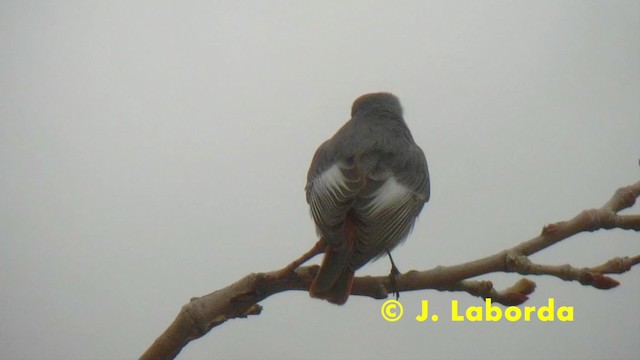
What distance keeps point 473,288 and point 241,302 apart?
617 mm

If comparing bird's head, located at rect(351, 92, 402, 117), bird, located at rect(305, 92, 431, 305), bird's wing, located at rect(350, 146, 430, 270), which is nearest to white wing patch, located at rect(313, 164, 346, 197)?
bird, located at rect(305, 92, 431, 305)

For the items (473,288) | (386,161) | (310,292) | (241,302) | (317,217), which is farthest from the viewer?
(386,161)

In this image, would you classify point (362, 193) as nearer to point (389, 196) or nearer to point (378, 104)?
point (389, 196)

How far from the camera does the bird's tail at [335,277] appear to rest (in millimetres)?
1951

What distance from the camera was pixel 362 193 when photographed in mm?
2416

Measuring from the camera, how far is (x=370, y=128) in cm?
302

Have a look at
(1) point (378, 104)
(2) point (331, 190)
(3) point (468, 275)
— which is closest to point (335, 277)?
(3) point (468, 275)

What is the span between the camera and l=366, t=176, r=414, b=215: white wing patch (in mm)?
2379

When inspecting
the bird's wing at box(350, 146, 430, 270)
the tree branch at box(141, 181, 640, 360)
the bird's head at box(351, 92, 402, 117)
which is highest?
the bird's head at box(351, 92, 402, 117)

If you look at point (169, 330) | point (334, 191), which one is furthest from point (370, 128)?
point (169, 330)

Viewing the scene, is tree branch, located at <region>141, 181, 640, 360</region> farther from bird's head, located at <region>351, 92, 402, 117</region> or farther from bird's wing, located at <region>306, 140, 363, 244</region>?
bird's head, located at <region>351, 92, 402, 117</region>

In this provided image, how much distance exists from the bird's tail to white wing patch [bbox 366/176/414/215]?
0.26 m

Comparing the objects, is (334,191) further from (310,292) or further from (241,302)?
(241,302)

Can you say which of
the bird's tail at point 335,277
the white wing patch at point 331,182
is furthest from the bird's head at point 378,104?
the bird's tail at point 335,277
